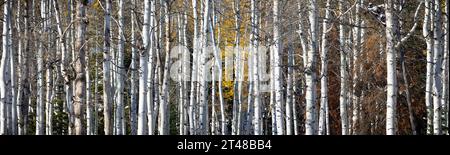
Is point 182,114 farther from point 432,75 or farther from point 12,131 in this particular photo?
point 432,75

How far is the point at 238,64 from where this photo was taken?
66.5 ft

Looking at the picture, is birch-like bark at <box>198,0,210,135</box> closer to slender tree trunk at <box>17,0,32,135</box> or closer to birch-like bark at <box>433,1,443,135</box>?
slender tree trunk at <box>17,0,32,135</box>

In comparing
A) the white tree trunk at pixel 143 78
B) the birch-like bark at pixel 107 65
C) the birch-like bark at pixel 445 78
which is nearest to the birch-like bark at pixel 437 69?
the birch-like bark at pixel 445 78

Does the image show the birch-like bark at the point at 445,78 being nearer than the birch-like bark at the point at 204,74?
Yes

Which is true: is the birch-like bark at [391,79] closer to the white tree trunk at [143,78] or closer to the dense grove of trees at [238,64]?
the dense grove of trees at [238,64]

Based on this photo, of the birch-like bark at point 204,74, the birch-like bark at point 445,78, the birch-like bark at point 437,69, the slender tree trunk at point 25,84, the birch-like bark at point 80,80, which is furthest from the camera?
the slender tree trunk at point 25,84

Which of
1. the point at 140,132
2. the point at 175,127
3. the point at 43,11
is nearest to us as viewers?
the point at 140,132

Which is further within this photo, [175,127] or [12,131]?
[175,127]

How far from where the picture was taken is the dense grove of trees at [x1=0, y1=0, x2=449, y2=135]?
12.0 metres

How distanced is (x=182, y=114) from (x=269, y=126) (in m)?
13.2

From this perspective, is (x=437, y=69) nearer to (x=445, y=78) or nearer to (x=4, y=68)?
(x=445, y=78)

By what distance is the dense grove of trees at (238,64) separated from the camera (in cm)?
1202
